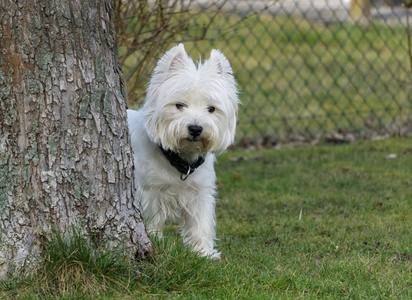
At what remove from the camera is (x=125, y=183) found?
309cm

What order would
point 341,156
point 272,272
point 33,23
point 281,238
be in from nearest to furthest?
1. point 33,23
2. point 272,272
3. point 281,238
4. point 341,156

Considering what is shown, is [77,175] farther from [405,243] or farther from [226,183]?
[226,183]

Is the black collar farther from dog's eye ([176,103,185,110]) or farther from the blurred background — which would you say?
the blurred background

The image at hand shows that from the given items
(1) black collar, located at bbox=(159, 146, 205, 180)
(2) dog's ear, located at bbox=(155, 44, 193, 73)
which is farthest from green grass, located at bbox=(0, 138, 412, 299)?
(2) dog's ear, located at bbox=(155, 44, 193, 73)

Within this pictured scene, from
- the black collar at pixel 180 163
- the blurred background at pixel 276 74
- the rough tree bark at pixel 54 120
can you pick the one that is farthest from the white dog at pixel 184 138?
the blurred background at pixel 276 74

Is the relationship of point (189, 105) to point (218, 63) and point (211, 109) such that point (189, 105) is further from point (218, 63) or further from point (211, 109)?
point (218, 63)

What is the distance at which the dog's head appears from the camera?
3.63 metres

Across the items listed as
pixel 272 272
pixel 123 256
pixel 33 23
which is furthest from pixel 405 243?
pixel 33 23

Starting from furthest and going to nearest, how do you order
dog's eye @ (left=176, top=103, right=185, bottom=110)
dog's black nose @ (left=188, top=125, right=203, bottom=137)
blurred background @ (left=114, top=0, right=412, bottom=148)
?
blurred background @ (left=114, top=0, right=412, bottom=148) → dog's eye @ (left=176, top=103, right=185, bottom=110) → dog's black nose @ (left=188, top=125, right=203, bottom=137)

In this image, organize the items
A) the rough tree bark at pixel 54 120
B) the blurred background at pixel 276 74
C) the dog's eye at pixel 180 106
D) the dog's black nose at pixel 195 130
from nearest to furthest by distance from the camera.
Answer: the rough tree bark at pixel 54 120, the dog's black nose at pixel 195 130, the dog's eye at pixel 180 106, the blurred background at pixel 276 74

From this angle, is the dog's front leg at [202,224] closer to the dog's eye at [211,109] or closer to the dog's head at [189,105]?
the dog's head at [189,105]

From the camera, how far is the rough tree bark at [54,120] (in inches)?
110

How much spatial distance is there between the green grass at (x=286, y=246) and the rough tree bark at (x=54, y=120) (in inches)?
6.7

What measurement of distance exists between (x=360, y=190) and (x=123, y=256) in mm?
2757
